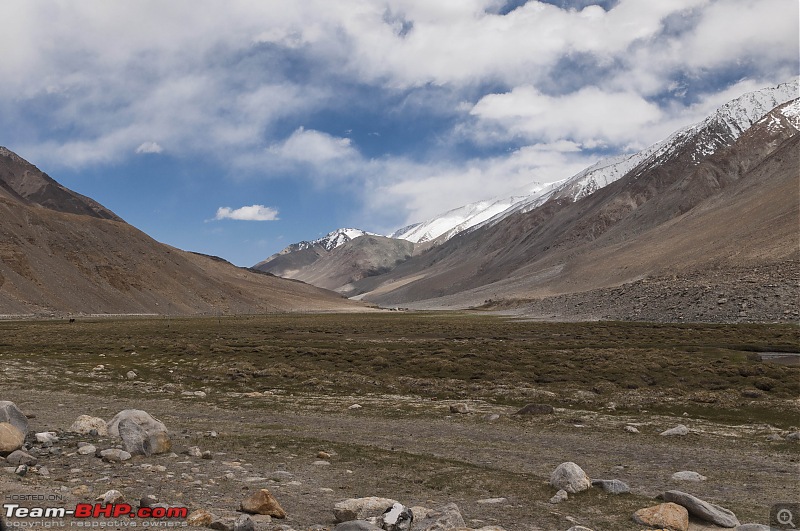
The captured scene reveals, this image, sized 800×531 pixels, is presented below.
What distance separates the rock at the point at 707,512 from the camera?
9172 millimetres

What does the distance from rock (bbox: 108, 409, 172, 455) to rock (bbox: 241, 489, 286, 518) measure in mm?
4665

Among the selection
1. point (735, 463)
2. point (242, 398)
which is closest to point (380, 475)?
point (735, 463)

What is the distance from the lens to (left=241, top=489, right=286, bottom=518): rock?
8984 mm

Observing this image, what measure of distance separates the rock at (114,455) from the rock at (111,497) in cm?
277

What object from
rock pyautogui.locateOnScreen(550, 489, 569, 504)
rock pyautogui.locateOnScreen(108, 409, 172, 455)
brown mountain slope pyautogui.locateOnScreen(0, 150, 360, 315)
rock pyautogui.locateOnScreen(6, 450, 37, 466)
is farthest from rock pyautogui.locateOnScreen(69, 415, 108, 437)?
brown mountain slope pyautogui.locateOnScreen(0, 150, 360, 315)

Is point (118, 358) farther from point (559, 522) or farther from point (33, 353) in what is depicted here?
point (559, 522)

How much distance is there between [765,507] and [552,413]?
9.84 metres

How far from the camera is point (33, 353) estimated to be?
134ft

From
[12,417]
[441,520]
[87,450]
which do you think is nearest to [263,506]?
[441,520]

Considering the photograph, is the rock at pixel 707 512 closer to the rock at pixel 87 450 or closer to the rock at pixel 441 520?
the rock at pixel 441 520

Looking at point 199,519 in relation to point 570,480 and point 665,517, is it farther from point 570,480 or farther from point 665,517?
point 665,517

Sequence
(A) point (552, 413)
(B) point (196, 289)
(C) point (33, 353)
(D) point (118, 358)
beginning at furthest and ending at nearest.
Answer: (B) point (196, 289)
(C) point (33, 353)
(D) point (118, 358)
(A) point (552, 413)

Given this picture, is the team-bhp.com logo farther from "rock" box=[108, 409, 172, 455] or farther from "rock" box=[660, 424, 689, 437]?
"rock" box=[660, 424, 689, 437]

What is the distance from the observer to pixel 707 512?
9.27 meters
